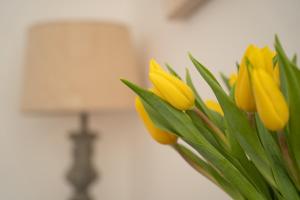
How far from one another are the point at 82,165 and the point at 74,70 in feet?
1.39

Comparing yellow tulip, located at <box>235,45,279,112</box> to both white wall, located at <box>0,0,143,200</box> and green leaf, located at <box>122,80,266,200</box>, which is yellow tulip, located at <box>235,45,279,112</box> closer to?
green leaf, located at <box>122,80,266,200</box>

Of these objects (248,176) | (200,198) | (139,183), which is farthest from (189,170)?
(248,176)

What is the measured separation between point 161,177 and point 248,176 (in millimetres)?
941

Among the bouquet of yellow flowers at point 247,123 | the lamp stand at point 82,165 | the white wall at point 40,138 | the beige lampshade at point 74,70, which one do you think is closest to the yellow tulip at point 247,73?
the bouquet of yellow flowers at point 247,123

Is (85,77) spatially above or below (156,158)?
above

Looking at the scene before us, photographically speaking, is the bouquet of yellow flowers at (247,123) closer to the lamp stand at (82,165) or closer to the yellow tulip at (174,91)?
the yellow tulip at (174,91)

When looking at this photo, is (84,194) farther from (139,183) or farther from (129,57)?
(129,57)

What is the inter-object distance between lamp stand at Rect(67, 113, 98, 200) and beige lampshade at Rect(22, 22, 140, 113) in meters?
0.22

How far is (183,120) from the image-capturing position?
345 millimetres

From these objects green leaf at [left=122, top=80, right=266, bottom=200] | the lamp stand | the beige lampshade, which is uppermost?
the beige lampshade

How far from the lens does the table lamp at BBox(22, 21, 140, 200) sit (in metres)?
1.19

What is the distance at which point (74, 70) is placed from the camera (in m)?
1.20

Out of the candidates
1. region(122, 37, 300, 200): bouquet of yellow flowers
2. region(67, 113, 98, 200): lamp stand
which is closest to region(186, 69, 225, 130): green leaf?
region(122, 37, 300, 200): bouquet of yellow flowers

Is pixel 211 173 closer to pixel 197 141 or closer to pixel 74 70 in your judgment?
pixel 197 141
